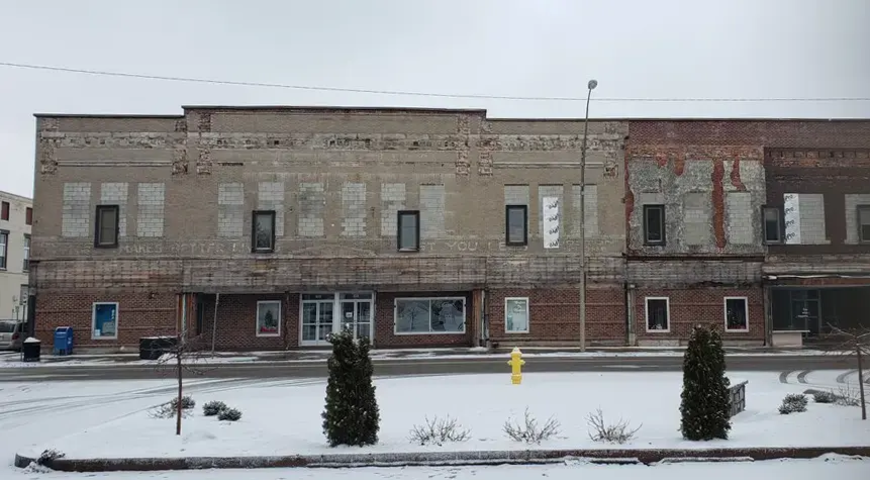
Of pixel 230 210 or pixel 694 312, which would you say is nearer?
pixel 230 210

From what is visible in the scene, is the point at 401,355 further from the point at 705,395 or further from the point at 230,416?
the point at 705,395

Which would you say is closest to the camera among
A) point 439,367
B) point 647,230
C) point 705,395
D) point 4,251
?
point 705,395

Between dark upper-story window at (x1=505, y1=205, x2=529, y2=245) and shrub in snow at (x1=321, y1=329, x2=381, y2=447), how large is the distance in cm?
2354

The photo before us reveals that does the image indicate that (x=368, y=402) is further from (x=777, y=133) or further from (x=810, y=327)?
(x=810, y=327)

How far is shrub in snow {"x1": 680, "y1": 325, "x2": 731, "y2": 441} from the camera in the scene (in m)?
9.38

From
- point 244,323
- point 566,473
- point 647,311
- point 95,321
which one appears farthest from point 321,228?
point 566,473

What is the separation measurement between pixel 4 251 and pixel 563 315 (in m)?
43.4

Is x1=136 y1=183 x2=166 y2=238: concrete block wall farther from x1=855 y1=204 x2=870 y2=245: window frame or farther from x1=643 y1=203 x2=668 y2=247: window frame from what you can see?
x1=855 y1=204 x2=870 y2=245: window frame

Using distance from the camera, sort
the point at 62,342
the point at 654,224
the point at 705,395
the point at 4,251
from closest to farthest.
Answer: the point at 705,395
the point at 62,342
the point at 654,224
the point at 4,251

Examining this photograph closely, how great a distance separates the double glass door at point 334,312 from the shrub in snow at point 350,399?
2298 cm

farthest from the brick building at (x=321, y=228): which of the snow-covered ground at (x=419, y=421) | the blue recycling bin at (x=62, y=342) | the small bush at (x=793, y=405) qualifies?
the small bush at (x=793, y=405)

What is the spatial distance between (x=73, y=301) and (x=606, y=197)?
2422 cm

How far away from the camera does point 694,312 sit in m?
32.5

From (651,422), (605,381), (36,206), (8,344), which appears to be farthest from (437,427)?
(8,344)
